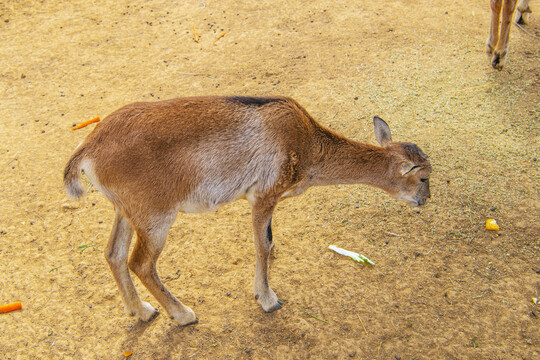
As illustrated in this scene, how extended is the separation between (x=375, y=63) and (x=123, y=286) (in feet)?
17.4

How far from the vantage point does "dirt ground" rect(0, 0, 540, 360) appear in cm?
422

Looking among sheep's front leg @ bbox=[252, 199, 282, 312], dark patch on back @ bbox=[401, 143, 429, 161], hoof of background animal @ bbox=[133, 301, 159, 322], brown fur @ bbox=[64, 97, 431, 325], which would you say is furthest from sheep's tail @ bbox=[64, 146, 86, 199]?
dark patch on back @ bbox=[401, 143, 429, 161]

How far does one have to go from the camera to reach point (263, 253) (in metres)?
4.39

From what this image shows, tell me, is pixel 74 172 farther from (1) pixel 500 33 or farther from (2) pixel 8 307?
(1) pixel 500 33

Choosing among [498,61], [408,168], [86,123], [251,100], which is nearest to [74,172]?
[251,100]

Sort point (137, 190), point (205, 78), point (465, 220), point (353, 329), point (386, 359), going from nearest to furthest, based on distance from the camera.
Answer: point (137, 190)
point (386, 359)
point (353, 329)
point (465, 220)
point (205, 78)

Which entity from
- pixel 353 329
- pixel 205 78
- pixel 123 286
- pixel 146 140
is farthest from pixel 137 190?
pixel 205 78

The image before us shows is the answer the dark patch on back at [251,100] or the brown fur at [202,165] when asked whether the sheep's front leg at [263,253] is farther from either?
the dark patch on back at [251,100]

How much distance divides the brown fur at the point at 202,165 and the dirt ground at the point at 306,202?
→ 44cm

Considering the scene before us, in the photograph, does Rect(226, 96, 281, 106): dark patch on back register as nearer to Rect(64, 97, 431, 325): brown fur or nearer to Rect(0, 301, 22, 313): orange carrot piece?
Rect(64, 97, 431, 325): brown fur

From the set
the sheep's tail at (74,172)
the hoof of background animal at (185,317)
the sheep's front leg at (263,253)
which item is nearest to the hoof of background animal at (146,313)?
the hoof of background animal at (185,317)

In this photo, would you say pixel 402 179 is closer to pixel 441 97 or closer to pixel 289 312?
pixel 289 312

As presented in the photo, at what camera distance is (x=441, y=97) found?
6.84m

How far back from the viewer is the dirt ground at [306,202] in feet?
13.9
